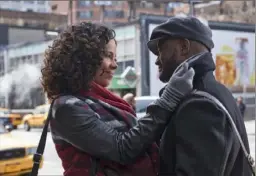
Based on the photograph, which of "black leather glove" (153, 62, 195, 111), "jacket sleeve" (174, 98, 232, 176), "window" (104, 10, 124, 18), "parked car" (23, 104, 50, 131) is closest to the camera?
"jacket sleeve" (174, 98, 232, 176)

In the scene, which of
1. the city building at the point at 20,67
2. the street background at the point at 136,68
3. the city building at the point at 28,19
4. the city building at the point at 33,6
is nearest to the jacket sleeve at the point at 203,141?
the street background at the point at 136,68

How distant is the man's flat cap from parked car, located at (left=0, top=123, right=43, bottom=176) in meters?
7.06

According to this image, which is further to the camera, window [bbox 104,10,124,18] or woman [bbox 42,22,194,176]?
window [bbox 104,10,124,18]

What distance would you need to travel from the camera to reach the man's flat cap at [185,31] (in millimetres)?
1927

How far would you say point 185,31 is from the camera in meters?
1.92

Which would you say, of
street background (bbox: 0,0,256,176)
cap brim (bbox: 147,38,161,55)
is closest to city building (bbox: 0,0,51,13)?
street background (bbox: 0,0,256,176)

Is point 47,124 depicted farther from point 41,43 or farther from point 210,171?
point 41,43

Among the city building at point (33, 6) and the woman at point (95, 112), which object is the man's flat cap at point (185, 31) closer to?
the woman at point (95, 112)

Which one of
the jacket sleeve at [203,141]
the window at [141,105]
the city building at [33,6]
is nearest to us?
the jacket sleeve at [203,141]

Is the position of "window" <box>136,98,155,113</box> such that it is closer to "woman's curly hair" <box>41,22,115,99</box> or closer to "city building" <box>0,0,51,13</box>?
"woman's curly hair" <box>41,22,115,99</box>

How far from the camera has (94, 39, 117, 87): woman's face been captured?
2139mm

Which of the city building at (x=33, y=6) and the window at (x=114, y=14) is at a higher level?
the city building at (x=33, y=6)

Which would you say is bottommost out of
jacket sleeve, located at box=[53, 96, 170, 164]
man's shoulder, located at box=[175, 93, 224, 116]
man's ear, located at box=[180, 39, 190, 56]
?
jacket sleeve, located at box=[53, 96, 170, 164]

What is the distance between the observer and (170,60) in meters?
1.97
